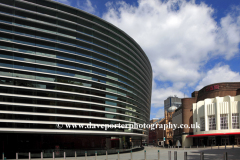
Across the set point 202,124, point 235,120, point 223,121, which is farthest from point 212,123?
point 235,120

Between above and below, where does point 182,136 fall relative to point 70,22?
below

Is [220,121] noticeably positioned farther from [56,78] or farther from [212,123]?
[56,78]

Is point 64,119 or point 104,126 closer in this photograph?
point 64,119

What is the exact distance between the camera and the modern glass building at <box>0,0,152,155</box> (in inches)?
1264

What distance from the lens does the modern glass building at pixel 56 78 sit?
105ft

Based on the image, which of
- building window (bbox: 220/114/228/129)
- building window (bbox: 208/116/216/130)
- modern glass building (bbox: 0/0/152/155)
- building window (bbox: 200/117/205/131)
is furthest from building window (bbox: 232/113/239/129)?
modern glass building (bbox: 0/0/152/155)

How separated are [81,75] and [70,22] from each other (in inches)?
325

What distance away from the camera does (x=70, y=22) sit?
37594 millimetres

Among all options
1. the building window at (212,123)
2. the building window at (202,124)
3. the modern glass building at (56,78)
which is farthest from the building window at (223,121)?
the modern glass building at (56,78)

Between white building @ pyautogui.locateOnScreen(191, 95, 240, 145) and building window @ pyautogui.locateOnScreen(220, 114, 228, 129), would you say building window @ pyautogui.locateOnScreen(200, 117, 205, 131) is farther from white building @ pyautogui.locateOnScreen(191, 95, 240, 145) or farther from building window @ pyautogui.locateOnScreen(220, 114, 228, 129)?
building window @ pyautogui.locateOnScreen(220, 114, 228, 129)

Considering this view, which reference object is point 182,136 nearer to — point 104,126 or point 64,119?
point 104,126

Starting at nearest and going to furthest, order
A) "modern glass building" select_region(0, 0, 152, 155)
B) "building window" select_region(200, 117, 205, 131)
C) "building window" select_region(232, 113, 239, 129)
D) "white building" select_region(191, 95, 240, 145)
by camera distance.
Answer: "modern glass building" select_region(0, 0, 152, 155)
"building window" select_region(232, 113, 239, 129)
"white building" select_region(191, 95, 240, 145)
"building window" select_region(200, 117, 205, 131)

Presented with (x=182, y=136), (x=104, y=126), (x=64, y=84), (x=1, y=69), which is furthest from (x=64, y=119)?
(x=182, y=136)

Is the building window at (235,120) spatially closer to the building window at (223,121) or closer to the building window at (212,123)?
the building window at (223,121)
